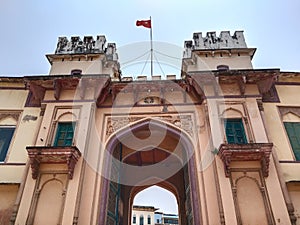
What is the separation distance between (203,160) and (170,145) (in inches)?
102

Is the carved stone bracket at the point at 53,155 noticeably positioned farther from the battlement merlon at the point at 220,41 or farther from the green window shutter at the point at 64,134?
the battlement merlon at the point at 220,41

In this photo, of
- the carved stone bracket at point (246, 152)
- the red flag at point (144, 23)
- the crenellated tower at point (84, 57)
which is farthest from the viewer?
the red flag at point (144, 23)

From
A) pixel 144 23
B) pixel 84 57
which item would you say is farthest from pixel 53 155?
pixel 144 23

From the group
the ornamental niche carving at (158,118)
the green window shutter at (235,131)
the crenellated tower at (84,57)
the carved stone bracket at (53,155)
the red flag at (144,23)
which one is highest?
the red flag at (144,23)

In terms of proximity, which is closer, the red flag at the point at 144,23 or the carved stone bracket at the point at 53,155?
the carved stone bracket at the point at 53,155

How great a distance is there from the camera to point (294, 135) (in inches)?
360

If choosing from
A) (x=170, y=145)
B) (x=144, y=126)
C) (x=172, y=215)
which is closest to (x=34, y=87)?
(x=144, y=126)

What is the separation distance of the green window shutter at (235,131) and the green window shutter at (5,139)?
741cm

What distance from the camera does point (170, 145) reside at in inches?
425

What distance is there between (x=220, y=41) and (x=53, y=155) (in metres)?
8.35

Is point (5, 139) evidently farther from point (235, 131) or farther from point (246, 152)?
point (246, 152)

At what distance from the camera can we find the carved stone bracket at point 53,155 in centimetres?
779

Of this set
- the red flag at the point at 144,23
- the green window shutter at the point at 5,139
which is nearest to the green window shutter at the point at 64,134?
the green window shutter at the point at 5,139

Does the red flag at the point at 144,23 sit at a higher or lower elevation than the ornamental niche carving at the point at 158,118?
higher
